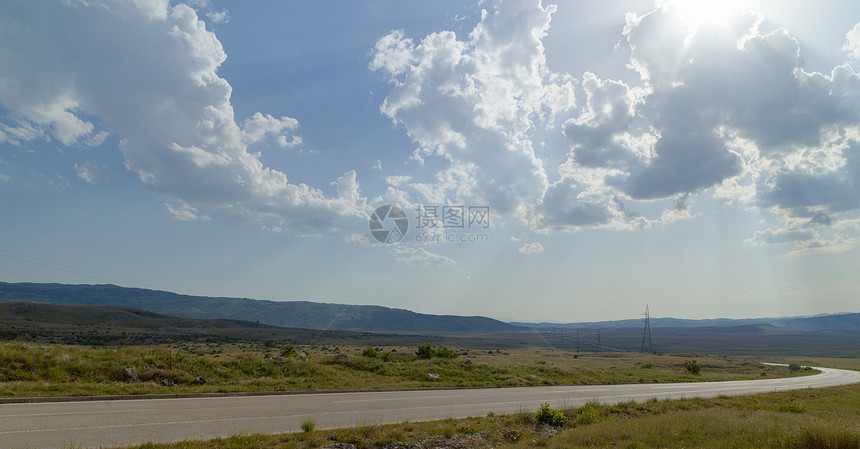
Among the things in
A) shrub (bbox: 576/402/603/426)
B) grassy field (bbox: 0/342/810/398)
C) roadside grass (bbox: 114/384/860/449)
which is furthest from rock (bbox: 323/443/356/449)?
grassy field (bbox: 0/342/810/398)

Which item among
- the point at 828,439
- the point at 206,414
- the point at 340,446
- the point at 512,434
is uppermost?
the point at 828,439

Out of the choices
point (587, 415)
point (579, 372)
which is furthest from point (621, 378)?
point (587, 415)

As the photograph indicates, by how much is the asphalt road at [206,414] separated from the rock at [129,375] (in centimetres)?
376

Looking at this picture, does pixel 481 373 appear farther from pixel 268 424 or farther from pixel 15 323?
pixel 15 323

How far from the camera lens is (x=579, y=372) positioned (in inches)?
1468

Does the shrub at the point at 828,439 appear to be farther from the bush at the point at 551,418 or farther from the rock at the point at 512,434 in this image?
the rock at the point at 512,434

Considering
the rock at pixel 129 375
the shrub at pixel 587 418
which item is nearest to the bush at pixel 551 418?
the shrub at pixel 587 418

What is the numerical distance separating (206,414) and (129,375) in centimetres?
827

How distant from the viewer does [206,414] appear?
13.6 meters

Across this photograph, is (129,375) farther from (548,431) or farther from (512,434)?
(548,431)

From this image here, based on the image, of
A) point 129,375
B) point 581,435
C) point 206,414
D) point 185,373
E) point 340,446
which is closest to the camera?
point 340,446

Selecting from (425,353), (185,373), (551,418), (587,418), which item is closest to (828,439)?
(587,418)

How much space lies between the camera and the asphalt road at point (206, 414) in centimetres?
1053

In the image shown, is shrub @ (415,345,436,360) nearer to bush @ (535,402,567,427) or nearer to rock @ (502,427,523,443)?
bush @ (535,402,567,427)
